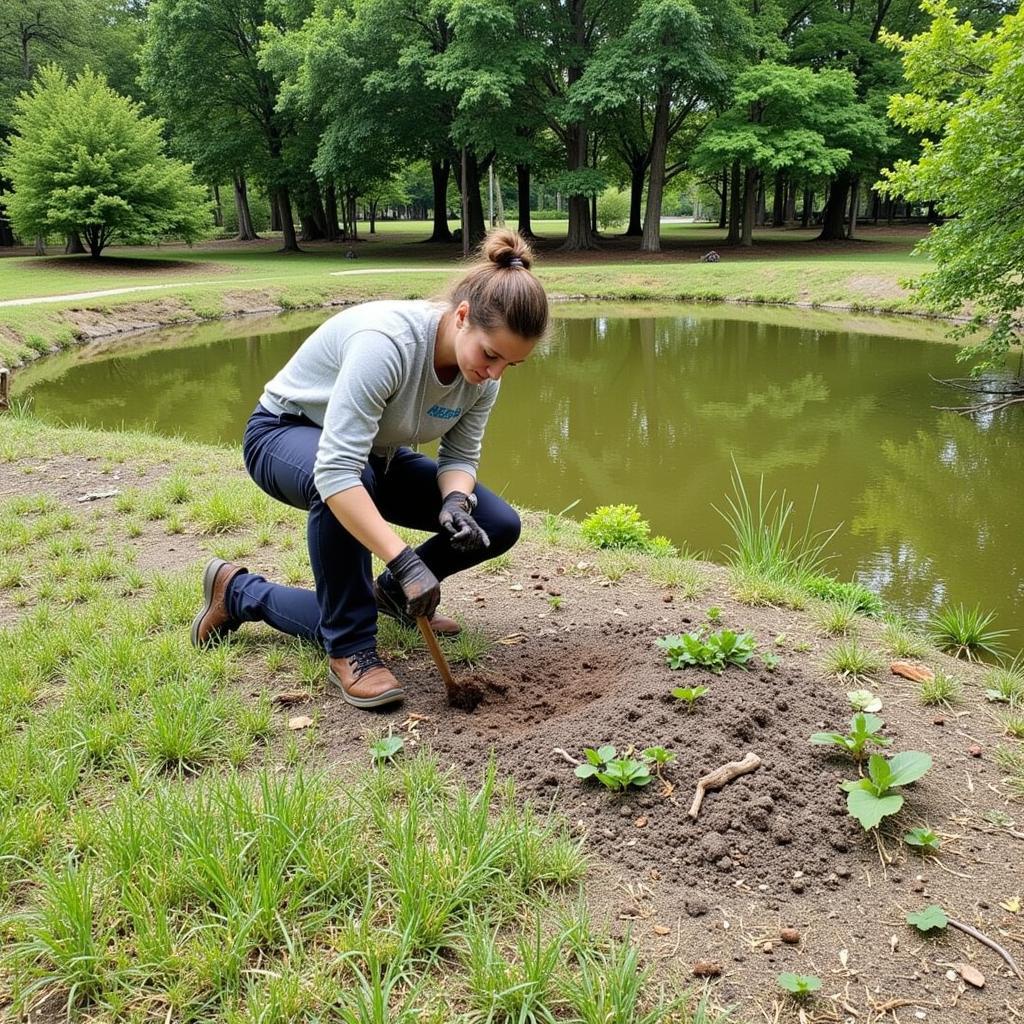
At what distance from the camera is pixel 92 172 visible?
20375 mm

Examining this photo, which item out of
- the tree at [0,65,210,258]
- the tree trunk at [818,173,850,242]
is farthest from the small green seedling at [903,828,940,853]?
the tree trunk at [818,173,850,242]

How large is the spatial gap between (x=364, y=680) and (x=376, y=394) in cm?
80

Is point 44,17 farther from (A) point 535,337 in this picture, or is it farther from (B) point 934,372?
(A) point 535,337

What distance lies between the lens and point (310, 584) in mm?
3324

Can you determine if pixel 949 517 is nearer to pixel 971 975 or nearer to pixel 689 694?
pixel 689 694

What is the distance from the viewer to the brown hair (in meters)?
2.16

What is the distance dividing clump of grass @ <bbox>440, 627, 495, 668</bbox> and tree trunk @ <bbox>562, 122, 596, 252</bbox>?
23.7 m

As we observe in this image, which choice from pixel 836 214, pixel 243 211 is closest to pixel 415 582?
pixel 836 214

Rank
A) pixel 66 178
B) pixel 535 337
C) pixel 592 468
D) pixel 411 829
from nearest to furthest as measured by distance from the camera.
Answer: pixel 411 829
pixel 535 337
pixel 592 468
pixel 66 178

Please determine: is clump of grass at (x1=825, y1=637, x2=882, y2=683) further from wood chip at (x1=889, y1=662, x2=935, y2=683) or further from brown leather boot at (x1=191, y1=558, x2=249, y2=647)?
brown leather boot at (x1=191, y1=558, x2=249, y2=647)

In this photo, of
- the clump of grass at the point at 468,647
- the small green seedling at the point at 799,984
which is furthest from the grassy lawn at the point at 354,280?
the small green seedling at the point at 799,984

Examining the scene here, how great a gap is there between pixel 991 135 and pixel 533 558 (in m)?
6.23

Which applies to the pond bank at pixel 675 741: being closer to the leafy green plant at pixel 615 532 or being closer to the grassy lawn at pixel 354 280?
the leafy green plant at pixel 615 532

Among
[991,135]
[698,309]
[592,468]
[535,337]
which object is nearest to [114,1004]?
[535,337]
